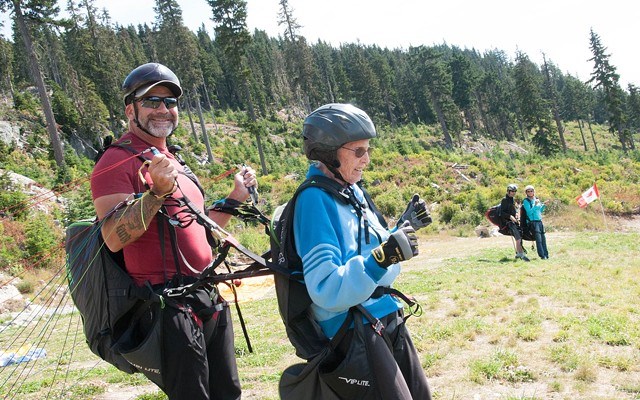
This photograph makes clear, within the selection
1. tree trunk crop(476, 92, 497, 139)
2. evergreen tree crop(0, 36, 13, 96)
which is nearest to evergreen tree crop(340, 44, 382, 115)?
tree trunk crop(476, 92, 497, 139)

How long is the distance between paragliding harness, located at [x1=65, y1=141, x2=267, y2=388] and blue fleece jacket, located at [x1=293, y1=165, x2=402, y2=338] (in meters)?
0.46

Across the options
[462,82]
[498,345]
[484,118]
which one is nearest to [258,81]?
[462,82]

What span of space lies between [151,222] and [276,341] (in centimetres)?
531

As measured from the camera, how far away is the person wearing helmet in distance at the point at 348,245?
2316 millimetres

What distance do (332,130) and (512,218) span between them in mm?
14473

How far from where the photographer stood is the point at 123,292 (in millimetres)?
2834

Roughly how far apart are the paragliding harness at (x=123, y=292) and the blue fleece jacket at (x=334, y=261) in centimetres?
46

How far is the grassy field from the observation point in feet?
17.3

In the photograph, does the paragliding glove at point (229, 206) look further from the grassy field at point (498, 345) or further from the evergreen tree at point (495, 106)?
the evergreen tree at point (495, 106)

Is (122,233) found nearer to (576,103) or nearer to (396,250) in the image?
(396,250)

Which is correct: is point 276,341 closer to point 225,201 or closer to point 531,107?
point 225,201

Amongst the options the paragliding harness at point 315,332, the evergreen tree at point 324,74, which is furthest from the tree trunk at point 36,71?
the evergreen tree at point 324,74

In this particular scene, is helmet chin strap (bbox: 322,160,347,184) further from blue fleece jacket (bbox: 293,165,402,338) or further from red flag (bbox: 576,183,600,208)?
red flag (bbox: 576,183,600,208)

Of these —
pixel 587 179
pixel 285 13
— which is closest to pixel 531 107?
pixel 587 179
